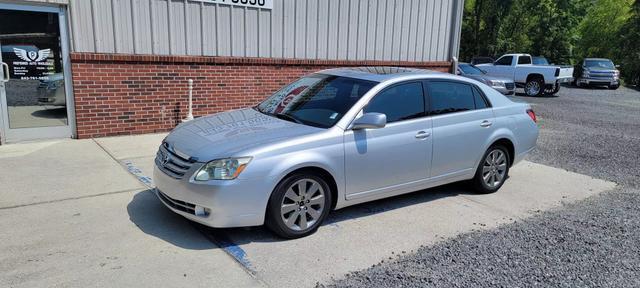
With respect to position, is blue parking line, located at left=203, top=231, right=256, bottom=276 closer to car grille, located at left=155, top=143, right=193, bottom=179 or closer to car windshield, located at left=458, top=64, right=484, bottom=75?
car grille, located at left=155, top=143, right=193, bottom=179

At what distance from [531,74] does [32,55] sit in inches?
798

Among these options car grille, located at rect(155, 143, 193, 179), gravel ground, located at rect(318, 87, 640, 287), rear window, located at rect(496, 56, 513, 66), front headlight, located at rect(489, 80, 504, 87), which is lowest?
gravel ground, located at rect(318, 87, 640, 287)

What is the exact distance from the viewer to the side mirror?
14.4ft

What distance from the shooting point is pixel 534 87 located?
21734 millimetres

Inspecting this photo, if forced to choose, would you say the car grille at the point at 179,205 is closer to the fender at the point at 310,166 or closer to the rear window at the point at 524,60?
the fender at the point at 310,166

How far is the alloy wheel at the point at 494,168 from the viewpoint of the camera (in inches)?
229

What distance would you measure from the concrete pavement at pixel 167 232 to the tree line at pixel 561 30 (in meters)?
34.1

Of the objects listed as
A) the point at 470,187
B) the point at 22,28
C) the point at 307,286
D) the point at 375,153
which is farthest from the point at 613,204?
the point at 22,28

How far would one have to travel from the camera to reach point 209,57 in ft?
28.8

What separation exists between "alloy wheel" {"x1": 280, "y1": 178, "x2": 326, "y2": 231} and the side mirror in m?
0.69

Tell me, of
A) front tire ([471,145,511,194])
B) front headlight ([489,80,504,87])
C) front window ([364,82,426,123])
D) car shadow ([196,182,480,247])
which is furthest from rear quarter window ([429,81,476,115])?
front headlight ([489,80,504,87])

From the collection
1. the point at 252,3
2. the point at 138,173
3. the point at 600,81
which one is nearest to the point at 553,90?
the point at 600,81

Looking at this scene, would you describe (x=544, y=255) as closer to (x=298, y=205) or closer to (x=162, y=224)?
(x=298, y=205)

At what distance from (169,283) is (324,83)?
2756 mm
